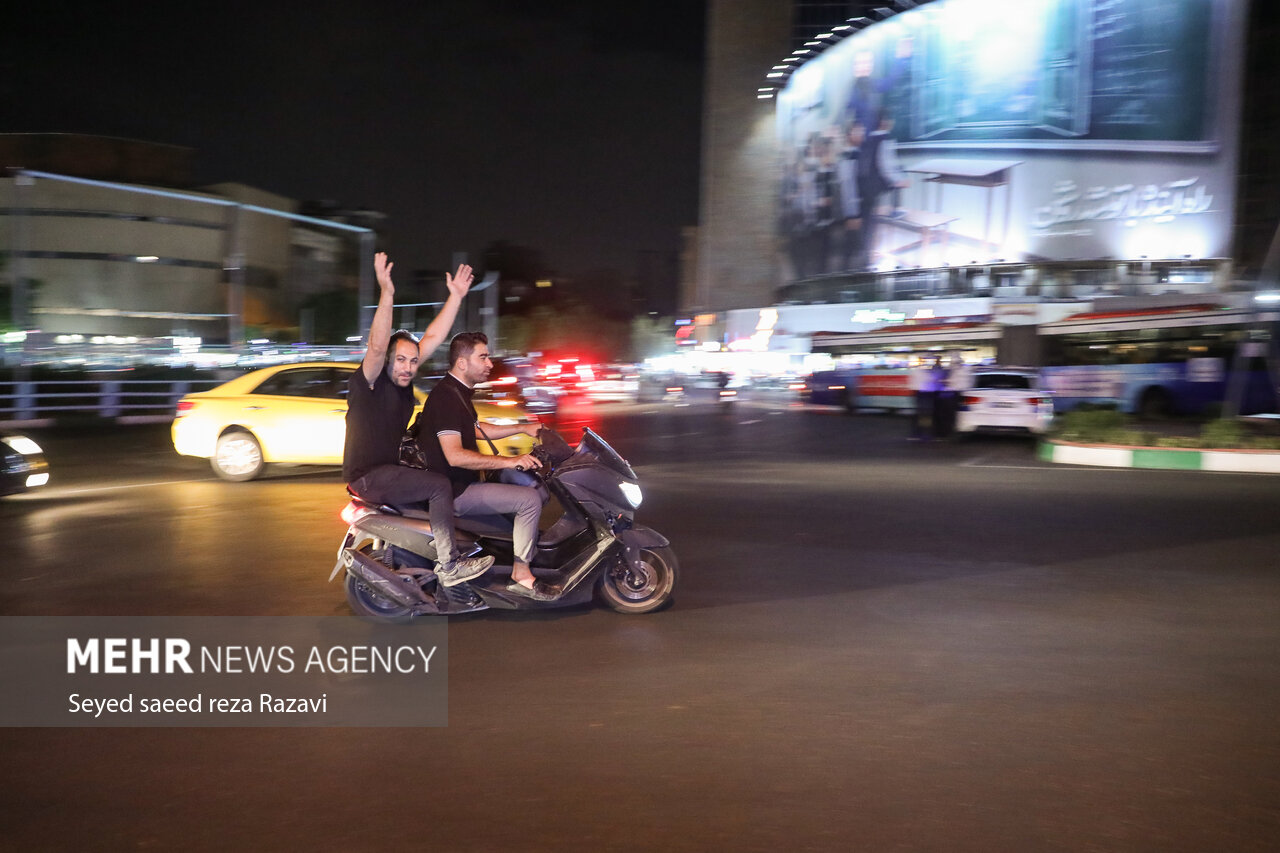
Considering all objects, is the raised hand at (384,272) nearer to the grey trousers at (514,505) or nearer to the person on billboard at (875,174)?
the grey trousers at (514,505)

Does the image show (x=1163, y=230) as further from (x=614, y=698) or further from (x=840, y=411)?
(x=614, y=698)

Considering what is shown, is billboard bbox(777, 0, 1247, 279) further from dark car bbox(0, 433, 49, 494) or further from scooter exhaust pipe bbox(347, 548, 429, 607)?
scooter exhaust pipe bbox(347, 548, 429, 607)

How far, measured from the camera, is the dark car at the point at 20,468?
1192 cm

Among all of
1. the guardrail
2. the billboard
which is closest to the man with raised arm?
the guardrail

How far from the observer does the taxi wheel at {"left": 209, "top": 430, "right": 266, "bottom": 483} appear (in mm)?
14109

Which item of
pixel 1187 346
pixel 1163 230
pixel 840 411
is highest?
pixel 1163 230

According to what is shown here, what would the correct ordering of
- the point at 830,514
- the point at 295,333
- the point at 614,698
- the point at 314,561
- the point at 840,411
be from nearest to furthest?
the point at 614,698, the point at 314,561, the point at 830,514, the point at 840,411, the point at 295,333

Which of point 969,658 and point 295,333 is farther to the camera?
point 295,333

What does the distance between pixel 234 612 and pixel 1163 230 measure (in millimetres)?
67029

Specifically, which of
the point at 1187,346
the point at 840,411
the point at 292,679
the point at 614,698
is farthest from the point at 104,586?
the point at 840,411

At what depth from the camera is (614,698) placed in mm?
5266

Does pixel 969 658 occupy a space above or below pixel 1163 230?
below

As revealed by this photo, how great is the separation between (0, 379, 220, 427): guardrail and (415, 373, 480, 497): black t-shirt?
17998mm

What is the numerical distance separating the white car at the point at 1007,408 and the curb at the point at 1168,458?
444cm
